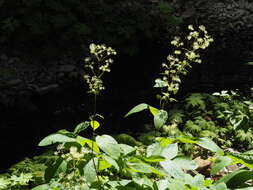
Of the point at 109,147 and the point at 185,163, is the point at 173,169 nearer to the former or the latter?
the point at 185,163

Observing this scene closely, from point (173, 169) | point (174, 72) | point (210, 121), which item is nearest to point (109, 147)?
point (173, 169)

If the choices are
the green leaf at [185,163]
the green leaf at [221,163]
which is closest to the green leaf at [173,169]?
the green leaf at [185,163]

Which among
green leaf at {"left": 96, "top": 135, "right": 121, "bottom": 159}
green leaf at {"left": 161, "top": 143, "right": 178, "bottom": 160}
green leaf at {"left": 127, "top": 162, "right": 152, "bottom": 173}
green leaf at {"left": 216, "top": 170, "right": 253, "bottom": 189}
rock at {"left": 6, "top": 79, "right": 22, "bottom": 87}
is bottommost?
rock at {"left": 6, "top": 79, "right": 22, "bottom": 87}

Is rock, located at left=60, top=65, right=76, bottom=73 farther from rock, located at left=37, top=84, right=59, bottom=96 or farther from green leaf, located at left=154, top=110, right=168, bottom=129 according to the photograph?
green leaf, located at left=154, top=110, right=168, bottom=129

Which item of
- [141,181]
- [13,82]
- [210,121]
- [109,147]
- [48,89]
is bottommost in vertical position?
[210,121]

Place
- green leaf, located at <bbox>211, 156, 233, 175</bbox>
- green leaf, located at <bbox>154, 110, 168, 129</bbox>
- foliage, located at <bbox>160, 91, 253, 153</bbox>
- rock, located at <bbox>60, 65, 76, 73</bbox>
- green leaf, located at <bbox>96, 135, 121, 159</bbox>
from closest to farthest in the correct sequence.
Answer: green leaf, located at <bbox>96, 135, 121, 159</bbox>, green leaf, located at <bbox>211, 156, 233, 175</bbox>, green leaf, located at <bbox>154, 110, 168, 129</bbox>, foliage, located at <bbox>160, 91, 253, 153</bbox>, rock, located at <bbox>60, 65, 76, 73</bbox>

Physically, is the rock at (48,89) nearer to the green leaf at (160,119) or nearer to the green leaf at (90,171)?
the green leaf at (160,119)

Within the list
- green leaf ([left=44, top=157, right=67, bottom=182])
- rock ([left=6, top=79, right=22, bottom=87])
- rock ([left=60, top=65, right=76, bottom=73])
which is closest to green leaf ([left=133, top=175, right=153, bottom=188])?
green leaf ([left=44, top=157, right=67, bottom=182])

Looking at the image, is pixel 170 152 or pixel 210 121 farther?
pixel 210 121

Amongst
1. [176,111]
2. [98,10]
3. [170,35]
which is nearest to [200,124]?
[176,111]

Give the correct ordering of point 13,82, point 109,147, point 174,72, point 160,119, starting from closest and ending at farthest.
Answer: point 109,147
point 160,119
point 174,72
point 13,82

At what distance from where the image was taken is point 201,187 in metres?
1.44

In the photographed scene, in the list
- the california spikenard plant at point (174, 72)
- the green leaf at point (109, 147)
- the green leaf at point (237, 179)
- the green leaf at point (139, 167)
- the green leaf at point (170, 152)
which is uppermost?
the california spikenard plant at point (174, 72)

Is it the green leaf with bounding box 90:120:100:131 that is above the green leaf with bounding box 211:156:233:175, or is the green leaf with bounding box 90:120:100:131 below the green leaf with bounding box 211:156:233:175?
above
